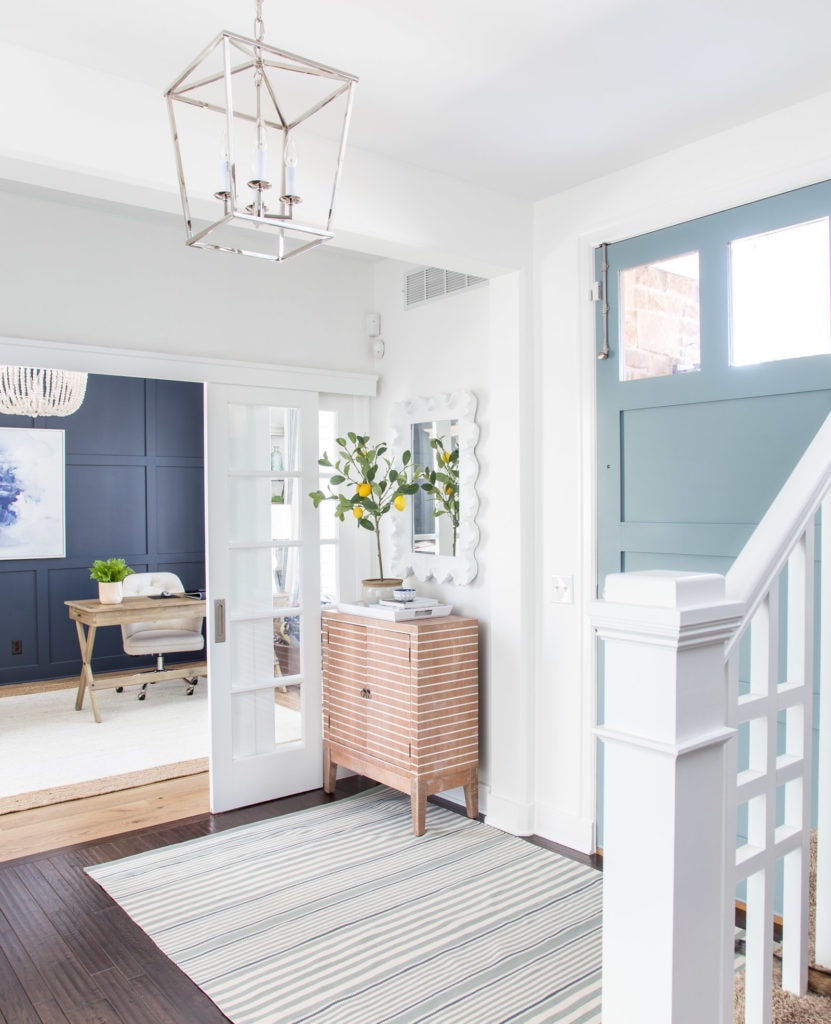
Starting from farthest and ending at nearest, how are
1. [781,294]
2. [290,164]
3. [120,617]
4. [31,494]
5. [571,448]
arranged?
[31,494] < [120,617] < [571,448] < [781,294] < [290,164]

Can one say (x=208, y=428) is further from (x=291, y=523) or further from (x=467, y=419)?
(x=467, y=419)

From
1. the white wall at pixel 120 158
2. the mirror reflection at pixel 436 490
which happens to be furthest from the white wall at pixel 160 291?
the white wall at pixel 120 158

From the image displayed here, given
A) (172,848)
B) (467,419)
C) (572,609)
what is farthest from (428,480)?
(172,848)

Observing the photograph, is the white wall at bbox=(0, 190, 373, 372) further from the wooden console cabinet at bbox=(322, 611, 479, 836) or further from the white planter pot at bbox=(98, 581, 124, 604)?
the white planter pot at bbox=(98, 581, 124, 604)

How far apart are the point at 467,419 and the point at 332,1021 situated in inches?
93.3

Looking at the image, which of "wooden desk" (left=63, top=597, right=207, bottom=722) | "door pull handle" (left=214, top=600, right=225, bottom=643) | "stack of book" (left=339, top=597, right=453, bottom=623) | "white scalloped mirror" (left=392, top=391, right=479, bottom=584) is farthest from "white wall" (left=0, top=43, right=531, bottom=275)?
"wooden desk" (left=63, top=597, right=207, bottom=722)

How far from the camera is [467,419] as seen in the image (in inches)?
145

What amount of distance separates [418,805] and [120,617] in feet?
9.92

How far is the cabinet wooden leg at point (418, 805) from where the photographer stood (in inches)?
131

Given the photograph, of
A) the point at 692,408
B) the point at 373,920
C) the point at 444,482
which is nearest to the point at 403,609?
the point at 444,482

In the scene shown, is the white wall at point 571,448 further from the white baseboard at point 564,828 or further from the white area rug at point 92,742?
the white area rug at point 92,742

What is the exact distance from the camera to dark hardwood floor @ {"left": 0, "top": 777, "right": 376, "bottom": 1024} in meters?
2.20

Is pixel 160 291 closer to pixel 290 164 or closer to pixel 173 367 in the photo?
pixel 173 367

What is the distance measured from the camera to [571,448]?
321cm
